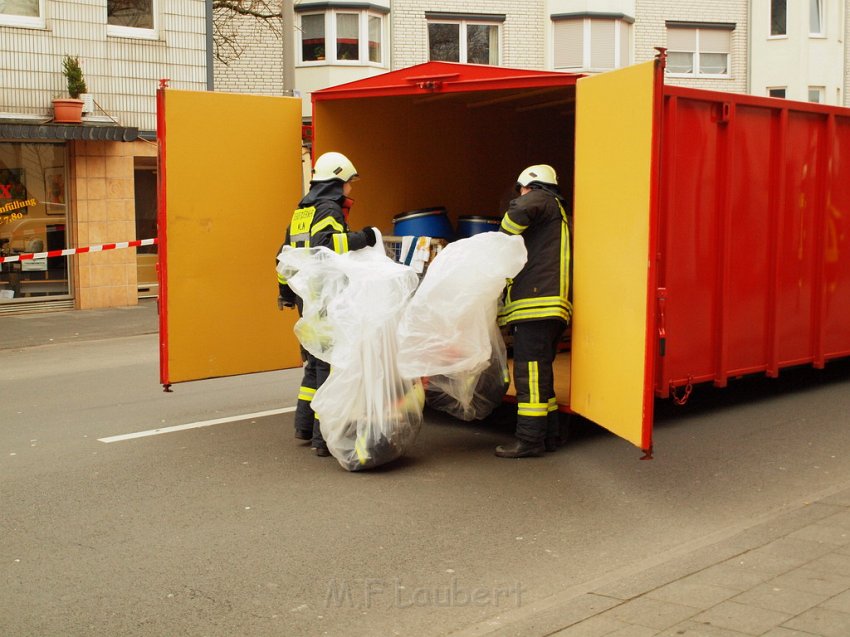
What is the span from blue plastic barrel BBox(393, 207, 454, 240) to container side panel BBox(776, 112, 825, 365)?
246 centimetres

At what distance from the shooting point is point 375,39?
82.1ft

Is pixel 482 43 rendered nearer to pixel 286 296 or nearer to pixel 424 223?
pixel 424 223

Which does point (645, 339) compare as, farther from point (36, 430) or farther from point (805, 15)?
point (805, 15)

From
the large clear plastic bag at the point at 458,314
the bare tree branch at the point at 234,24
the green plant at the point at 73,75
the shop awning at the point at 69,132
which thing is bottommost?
the large clear plastic bag at the point at 458,314

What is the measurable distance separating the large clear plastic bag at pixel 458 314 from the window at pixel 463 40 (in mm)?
19779

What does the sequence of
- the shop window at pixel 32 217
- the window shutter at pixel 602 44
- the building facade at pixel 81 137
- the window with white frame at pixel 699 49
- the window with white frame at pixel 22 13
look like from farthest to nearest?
1. the window with white frame at pixel 699 49
2. the window shutter at pixel 602 44
3. the shop window at pixel 32 217
4. the building facade at pixel 81 137
5. the window with white frame at pixel 22 13

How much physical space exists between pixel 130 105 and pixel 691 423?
1104 centimetres

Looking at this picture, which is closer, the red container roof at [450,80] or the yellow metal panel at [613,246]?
the yellow metal panel at [613,246]

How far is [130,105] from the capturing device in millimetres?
15922

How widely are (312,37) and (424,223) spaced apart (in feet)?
59.2

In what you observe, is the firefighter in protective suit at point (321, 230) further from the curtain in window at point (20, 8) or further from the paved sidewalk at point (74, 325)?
the curtain in window at point (20, 8)

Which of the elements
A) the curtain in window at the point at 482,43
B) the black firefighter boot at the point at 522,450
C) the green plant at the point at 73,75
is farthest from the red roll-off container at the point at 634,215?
the curtain in window at the point at 482,43

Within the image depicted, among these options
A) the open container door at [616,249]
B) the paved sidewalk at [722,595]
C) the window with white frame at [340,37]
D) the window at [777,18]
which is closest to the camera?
the paved sidewalk at [722,595]

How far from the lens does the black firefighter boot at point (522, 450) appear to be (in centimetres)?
659
